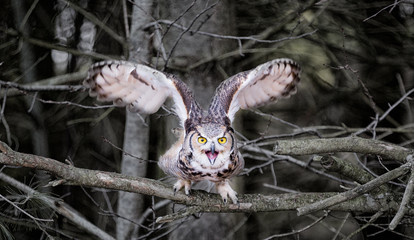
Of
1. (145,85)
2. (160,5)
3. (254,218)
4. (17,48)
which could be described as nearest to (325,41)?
(160,5)

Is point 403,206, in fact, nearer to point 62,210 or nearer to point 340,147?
point 340,147

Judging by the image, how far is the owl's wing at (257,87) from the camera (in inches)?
132

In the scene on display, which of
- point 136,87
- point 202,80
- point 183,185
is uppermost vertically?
point 202,80

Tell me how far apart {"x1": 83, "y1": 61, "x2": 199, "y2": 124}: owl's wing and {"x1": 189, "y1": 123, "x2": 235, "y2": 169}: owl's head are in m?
0.26

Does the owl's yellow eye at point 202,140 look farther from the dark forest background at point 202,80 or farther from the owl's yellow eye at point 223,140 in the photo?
the dark forest background at point 202,80

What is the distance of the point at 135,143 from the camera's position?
490 centimetres

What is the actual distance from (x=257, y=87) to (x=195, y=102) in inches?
25.8

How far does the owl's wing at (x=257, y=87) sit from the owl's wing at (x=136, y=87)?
0.62ft

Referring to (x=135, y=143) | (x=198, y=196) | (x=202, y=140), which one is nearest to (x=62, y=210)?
(x=135, y=143)

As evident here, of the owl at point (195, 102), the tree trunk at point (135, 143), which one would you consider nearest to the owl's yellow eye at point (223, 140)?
the owl at point (195, 102)

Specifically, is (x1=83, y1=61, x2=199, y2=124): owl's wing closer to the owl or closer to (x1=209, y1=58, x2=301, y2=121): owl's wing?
the owl

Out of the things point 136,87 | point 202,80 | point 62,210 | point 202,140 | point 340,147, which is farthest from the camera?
point 202,80

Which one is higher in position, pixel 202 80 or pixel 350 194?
pixel 202 80

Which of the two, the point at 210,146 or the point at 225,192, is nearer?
the point at 210,146
